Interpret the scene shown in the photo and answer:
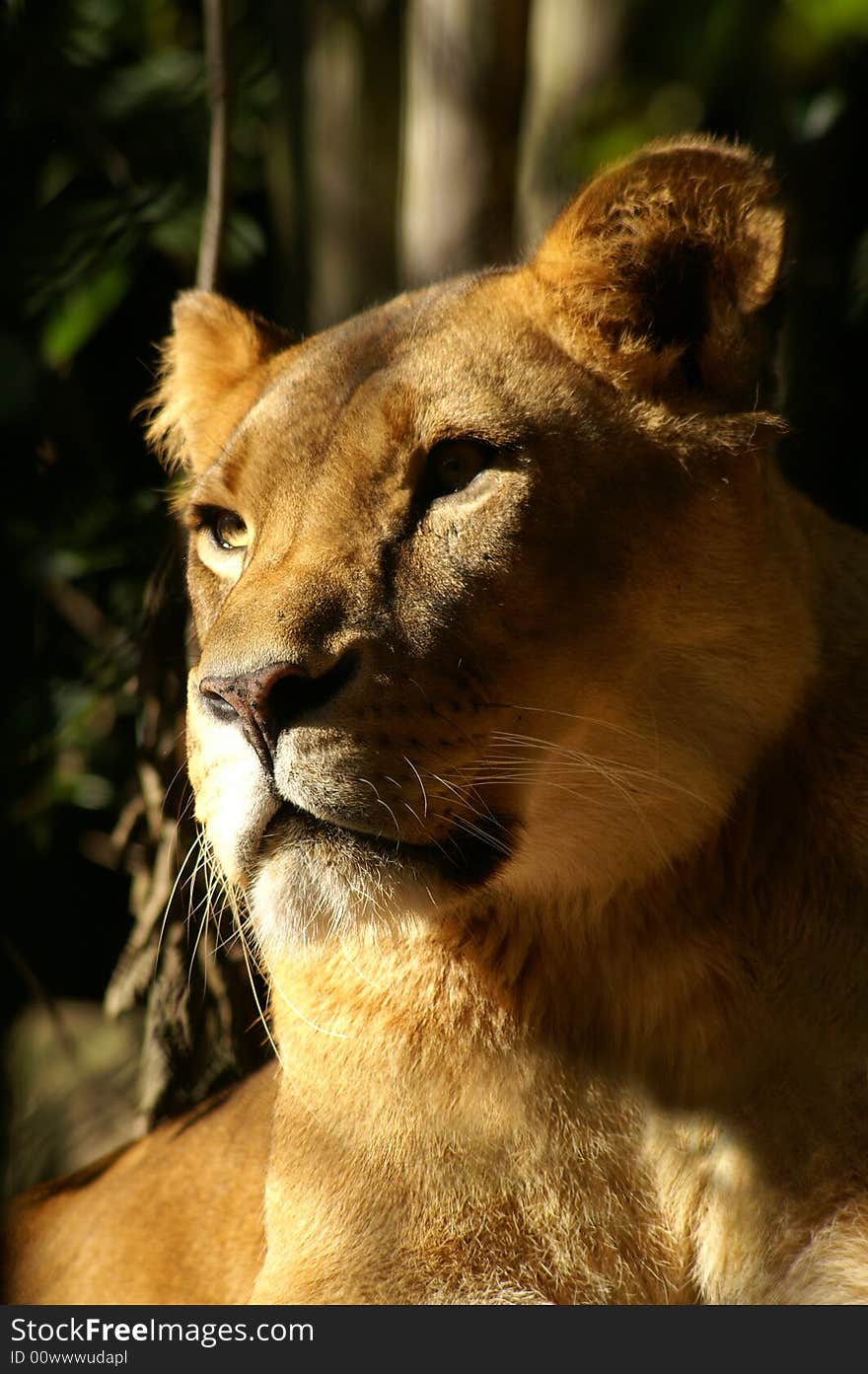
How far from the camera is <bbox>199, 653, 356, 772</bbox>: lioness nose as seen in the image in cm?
178

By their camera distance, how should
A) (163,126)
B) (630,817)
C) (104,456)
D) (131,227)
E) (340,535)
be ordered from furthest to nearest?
1. (104,456)
2. (163,126)
3. (131,227)
4. (630,817)
5. (340,535)

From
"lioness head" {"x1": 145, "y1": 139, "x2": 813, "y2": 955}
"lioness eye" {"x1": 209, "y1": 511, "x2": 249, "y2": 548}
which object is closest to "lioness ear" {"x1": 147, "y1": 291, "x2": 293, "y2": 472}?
"lioness eye" {"x1": 209, "y1": 511, "x2": 249, "y2": 548}

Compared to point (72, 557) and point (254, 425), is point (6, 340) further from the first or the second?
point (72, 557)

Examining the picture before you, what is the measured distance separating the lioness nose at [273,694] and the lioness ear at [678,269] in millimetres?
649

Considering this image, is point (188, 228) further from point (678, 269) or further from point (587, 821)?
point (587, 821)

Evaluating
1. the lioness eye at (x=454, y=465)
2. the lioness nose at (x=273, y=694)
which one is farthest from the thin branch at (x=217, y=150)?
the lioness nose at (x=273, y=694)

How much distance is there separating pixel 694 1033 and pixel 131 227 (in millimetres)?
2584

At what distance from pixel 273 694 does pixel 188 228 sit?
8.71ft

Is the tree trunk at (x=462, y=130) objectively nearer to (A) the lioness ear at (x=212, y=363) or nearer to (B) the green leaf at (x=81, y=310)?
(B) the green leaf at (x=81, y=310)

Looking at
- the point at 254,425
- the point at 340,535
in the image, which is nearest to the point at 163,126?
the point at 254,425

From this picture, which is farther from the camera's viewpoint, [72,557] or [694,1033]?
[72,557]

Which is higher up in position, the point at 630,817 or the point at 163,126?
the point at 163,126

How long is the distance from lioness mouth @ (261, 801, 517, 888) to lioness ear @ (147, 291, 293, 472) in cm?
94

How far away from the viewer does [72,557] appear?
13.2 feet
